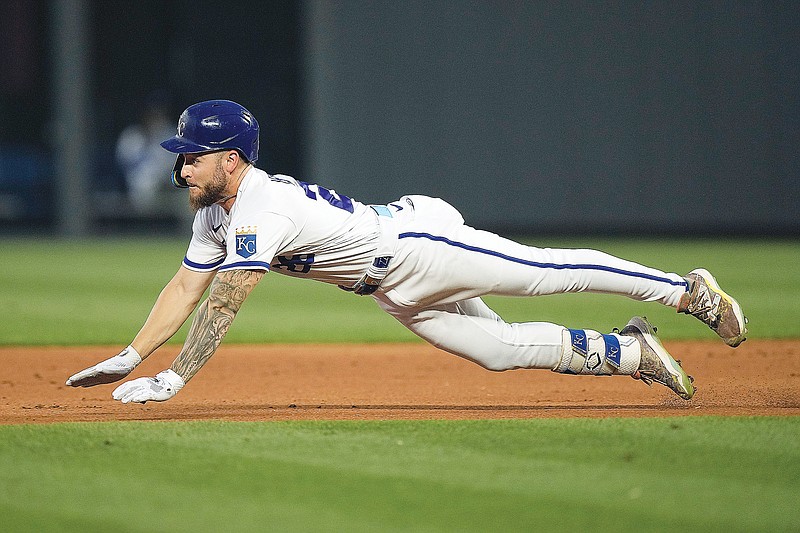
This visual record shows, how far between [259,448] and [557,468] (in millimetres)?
1004

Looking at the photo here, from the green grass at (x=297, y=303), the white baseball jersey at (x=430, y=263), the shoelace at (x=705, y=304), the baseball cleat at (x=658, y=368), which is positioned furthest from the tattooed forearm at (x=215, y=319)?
the green grass at (x=297, y=303)

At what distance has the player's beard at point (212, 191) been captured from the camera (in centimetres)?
427

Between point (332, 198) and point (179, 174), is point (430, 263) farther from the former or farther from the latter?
point (179, 174)

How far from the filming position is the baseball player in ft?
13.7

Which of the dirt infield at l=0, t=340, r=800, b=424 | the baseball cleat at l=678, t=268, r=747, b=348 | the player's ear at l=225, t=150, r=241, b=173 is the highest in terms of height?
the player's ear at l=225, t=150, r=241, b=173

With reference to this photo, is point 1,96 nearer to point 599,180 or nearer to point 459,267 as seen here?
point 599,180

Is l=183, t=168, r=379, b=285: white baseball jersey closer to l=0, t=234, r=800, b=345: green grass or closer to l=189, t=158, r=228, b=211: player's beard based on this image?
l=189, t=158, r=228, b=211: player's beard

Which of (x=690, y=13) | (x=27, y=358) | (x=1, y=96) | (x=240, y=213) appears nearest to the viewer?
(x=240, y=213)

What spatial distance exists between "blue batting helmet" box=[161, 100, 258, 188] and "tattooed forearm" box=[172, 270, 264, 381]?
1.56 ft

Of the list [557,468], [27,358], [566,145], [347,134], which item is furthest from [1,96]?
[557,468]

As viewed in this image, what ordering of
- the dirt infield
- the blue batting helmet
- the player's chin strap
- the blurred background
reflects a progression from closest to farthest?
the blue batting helmet
the player's chin strap
the dirt infield
the blurred background

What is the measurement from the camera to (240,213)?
4180 mm

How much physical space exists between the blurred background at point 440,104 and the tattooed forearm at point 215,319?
43.6 feet

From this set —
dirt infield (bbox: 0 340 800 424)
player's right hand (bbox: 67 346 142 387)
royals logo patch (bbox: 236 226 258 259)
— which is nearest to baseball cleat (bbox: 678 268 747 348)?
dirt infield (bbox: 0 340 800 424)
